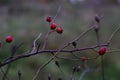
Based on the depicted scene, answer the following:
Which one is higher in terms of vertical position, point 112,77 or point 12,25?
point 12,25

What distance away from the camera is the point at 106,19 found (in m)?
7.87

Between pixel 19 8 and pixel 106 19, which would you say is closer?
pixel 106 19

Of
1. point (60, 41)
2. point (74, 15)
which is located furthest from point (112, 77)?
point (74, 15)

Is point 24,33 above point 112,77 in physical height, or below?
above

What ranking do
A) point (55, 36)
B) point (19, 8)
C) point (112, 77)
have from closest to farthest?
point (112, 77) < point (55, 36) < point (19, 8)

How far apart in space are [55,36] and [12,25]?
120 cm

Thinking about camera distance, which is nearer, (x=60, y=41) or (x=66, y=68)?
(x=66, y=68)

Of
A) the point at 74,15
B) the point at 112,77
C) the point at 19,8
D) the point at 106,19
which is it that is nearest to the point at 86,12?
the point at 74,15

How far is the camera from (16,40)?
19.6 ft

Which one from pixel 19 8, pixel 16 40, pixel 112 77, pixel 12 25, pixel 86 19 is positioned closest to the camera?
pixel 112 77

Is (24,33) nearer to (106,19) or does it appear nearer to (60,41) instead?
(60,41)

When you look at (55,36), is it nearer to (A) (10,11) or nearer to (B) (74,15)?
(B) (74,15)

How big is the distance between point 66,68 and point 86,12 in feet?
12.3

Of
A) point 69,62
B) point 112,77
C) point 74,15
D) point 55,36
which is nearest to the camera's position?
point 112,77
